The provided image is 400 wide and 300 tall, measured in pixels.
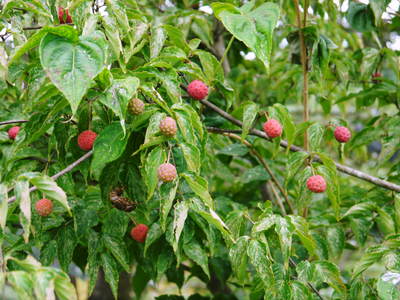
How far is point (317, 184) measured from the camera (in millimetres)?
1577

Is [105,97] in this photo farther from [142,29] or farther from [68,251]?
[68,251]

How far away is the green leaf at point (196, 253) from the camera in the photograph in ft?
5.22

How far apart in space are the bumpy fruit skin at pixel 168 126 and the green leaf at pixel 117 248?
541 millimetres

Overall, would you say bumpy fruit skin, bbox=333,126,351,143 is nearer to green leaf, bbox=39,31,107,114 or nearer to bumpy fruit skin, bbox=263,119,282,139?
bumpy fruit skin, bbox=263,119,282,139

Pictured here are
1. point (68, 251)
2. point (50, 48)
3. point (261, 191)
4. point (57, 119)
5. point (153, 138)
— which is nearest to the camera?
point (50, 48)

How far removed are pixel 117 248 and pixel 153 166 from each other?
1.55 ft

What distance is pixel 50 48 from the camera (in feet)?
3.46

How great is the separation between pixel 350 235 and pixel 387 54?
0.80m

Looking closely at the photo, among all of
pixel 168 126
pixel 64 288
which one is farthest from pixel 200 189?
pixel 64 288

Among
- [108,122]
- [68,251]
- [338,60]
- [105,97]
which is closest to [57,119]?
[108,122]

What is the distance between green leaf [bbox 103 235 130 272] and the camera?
5.23 ft

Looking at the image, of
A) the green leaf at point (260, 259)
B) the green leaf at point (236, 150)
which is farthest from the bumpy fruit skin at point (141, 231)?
the green leaf at point (236, 150)

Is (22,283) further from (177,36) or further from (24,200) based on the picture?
(177,36)

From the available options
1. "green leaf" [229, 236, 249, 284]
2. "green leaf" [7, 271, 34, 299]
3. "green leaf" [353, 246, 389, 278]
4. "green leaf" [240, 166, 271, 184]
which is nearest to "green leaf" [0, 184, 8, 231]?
"green leaf" [7, 271, 34, 299]
